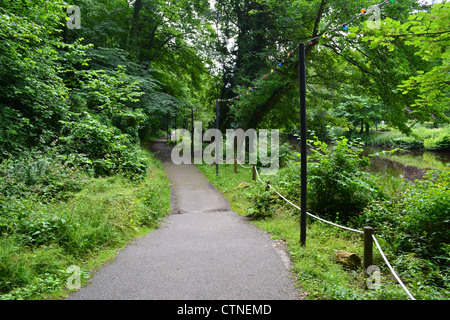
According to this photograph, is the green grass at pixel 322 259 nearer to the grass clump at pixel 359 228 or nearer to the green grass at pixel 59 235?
the grass clump at pixel 359 228

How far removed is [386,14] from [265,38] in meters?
7.45

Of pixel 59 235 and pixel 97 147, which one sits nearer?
pixel 59 235

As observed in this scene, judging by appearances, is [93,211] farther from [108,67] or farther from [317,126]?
[317,126]

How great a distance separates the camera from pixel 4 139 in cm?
647

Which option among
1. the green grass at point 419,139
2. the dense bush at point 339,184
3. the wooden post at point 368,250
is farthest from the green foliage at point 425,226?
the green grass at point 419,139

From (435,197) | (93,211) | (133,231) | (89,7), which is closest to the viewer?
(435,197)

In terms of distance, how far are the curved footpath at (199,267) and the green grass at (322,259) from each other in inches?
9.1

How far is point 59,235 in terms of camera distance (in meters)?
4.38

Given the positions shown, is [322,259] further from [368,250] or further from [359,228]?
Result: [359,228]

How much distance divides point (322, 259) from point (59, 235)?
4.35 metres

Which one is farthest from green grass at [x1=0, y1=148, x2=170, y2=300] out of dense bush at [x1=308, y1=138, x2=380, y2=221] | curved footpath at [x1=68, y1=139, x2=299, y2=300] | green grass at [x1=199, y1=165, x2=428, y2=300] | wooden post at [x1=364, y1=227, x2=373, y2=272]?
dense bush at [x1=308, y1=138, x2=380, y2=221]

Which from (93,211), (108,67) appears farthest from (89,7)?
(93,211)

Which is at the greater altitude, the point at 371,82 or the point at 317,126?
the point at 371,82

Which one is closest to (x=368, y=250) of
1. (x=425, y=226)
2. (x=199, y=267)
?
(x=425, y=226)
